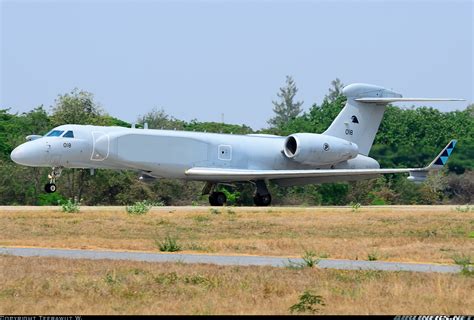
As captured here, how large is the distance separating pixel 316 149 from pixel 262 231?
17960mm

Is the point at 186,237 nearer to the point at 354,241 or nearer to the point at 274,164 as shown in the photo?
the point at 354,241

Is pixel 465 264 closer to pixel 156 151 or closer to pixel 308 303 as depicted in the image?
pixel 308 303

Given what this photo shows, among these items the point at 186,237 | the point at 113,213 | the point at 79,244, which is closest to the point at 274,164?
the point at 113,213

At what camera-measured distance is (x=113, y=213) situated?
123 feet

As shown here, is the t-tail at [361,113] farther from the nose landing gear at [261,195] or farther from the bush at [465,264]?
the bush at [465,264]

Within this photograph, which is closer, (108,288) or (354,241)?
(108,288)

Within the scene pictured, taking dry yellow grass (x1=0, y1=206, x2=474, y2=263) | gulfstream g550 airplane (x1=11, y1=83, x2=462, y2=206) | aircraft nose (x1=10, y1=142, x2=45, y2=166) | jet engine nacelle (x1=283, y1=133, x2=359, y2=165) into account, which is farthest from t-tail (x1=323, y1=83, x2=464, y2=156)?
aircraft nose (x1=10, y1=142, x2=45, y2=166)

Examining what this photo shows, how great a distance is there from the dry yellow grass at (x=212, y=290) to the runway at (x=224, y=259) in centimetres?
118

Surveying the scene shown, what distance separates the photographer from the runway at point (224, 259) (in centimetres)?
2086

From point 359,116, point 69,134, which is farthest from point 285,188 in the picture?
point 69,134

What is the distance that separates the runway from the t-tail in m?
28.8

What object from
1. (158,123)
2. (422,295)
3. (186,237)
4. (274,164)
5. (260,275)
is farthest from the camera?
(158,123)

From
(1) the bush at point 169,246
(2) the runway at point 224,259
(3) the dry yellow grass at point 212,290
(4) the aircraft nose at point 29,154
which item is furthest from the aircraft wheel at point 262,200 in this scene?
(3) the dry yellow grass at point 212,290

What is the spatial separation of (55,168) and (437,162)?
50.6 ft
